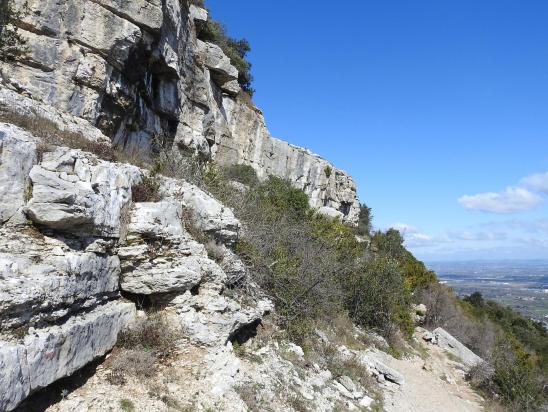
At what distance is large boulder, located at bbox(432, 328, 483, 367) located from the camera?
17016mm

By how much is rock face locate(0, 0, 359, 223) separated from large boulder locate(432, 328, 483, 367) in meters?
14.6

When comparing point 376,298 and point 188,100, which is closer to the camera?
point 376,298

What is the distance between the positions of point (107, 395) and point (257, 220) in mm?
8288

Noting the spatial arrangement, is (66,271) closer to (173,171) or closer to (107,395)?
(107,395)

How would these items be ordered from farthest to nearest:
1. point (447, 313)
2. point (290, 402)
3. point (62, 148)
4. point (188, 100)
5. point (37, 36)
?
point (447, 313)
point (188, 100)
point (37, 36)
point (290, 402)
point (62, 148)

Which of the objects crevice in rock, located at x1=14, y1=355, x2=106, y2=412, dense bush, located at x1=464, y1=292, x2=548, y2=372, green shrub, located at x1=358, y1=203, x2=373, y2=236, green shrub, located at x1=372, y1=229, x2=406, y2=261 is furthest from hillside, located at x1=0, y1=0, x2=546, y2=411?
green shrub, located at x1=358, y1=203, x2=373, y2=236

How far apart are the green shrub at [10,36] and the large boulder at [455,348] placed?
19.1 meters

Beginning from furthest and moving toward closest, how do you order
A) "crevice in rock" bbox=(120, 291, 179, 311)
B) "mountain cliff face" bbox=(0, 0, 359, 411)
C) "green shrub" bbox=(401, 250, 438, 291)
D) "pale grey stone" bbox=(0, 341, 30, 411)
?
"green shrub" bbox=(401, 250, 438, 291), "crevice in rock" bbox=(120, 291, 179, 311), "mountain cliff face" bbox=(0, 0, 359, 411), "pale grey stone" bbox=(0, 341, 30, 411)

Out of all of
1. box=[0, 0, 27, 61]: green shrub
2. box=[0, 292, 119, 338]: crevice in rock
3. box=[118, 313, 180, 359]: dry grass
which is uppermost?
box=[0, 0, 27, 61]: green shrub

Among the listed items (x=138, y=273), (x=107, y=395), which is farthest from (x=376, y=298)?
(x=107, y=395)

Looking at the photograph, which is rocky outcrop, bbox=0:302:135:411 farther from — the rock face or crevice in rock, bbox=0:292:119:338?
the rock face

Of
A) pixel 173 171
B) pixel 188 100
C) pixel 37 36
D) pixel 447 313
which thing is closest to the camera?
pixel 173 171

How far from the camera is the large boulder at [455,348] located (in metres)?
17.0

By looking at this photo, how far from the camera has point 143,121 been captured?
51.6ft
